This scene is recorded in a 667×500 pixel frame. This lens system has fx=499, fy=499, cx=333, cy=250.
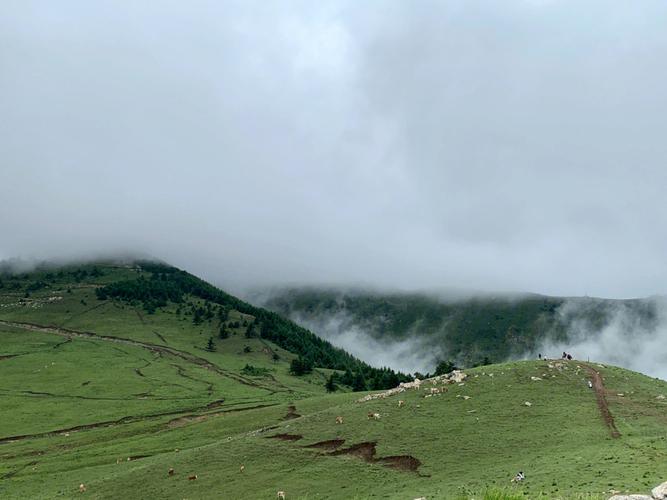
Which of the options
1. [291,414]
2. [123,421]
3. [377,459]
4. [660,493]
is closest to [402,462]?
[377,459]

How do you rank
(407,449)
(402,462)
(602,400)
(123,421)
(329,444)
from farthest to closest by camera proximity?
1. (123,421)
2. (602,400)
3. (329,444)
4. (407,449)
5. (402,462)

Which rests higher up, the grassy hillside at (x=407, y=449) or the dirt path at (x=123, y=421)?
the grassy hillside at (x=407, y=449)

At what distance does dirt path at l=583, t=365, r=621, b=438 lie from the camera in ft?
171

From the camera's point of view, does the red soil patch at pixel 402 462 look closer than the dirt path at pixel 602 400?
Yes

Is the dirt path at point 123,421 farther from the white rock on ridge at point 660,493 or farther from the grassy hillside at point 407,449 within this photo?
the white rock on ridge at point 660,493

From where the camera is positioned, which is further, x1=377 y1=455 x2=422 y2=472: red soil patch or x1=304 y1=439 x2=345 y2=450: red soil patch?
x1=304 y1=439 x2=345 y2=450: red soil patch

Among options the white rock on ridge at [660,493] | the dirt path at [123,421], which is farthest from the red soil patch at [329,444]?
the dirt path at [123,421]

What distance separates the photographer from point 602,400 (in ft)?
200

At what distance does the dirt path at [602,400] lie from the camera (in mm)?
51981

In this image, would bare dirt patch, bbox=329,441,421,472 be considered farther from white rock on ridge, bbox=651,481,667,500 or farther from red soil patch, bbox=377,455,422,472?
white rock on ridge, bbox=651,481,667,500

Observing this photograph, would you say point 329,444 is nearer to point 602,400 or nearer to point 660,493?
point 602,400

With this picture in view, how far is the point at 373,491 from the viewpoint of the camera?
45.9 metres

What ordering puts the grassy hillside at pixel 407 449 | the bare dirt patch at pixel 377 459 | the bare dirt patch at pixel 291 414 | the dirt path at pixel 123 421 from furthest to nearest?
the dirt path at pixel 123 421
the bare dirt patch at pixel 291 414
the bare dirt patch at pixel 377 459
the grassy hillside at pixel 407 449

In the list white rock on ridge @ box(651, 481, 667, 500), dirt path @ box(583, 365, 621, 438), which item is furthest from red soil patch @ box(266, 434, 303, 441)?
white rock on ridge @ box(651, 481, 667, 500)
